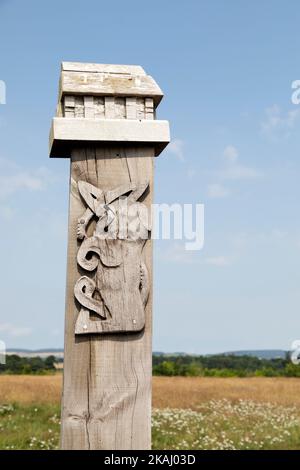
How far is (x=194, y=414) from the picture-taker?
30.7ft

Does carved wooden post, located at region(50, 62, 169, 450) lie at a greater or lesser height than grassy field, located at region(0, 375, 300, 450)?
greater

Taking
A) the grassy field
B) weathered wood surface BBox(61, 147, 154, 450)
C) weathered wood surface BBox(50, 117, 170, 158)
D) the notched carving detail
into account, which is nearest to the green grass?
the grassy field

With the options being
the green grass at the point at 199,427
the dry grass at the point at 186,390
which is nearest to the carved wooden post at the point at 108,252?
the green grass at the point at 199,427

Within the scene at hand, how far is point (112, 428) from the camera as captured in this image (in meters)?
2.92

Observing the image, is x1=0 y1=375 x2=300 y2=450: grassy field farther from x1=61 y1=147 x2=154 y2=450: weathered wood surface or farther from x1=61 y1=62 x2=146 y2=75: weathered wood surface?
x1=61 y1=62 x2=146 y2=75: weathered wood surface

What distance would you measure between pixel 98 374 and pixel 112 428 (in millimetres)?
292

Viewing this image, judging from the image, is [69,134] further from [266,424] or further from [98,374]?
[266,424]

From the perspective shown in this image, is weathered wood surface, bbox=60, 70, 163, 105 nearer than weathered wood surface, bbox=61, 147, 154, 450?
No

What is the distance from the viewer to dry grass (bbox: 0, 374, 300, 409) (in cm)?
955

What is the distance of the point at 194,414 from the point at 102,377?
6.87 metres

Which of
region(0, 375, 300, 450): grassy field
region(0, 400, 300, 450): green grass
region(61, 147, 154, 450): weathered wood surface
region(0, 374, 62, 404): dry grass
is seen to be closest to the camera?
region(61, 147, 154, 450): weathered wood surface

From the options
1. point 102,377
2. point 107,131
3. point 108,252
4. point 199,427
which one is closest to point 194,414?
point 199,427
